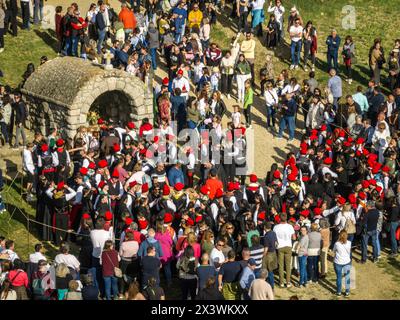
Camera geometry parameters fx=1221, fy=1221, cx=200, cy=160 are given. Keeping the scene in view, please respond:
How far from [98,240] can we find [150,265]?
1567mm

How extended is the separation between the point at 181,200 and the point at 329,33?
13678 millimetres

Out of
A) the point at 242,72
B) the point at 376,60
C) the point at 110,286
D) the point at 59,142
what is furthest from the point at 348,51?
the point at 110,286

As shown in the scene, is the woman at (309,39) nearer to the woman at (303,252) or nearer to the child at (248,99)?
the child at (248,99)

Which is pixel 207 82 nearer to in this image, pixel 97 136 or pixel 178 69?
pixel 178 69

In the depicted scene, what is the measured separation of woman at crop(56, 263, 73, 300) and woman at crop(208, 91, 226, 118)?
31.0ft

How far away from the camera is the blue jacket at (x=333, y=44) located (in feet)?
117

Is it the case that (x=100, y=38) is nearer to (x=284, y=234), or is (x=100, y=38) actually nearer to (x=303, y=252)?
(x=284, y=234)

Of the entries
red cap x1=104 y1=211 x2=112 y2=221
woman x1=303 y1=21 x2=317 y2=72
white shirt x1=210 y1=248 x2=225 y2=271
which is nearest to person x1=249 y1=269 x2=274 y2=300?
white shirt x1=210 y1=248 x2=225 y2=271

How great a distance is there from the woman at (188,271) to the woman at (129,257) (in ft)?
3.03

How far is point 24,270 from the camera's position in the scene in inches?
946

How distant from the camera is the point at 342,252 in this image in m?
25.3

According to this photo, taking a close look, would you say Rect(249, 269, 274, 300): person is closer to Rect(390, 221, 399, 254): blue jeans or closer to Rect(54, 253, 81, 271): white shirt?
Rect(54, 253, 81, 271): white shirt

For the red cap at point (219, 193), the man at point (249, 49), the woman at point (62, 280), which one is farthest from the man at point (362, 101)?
the woman at point (62, 280)
